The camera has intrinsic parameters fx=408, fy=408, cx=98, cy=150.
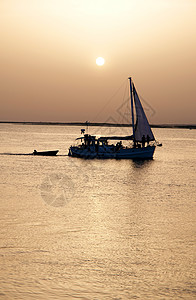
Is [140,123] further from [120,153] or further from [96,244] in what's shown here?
[96,244]

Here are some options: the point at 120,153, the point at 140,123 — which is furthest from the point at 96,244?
the point at 140,123

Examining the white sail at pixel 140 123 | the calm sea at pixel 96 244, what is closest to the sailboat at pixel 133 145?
the white sail at pixel 140 123

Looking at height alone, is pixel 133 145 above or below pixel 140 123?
below

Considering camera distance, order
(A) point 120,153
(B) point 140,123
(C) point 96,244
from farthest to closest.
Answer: (B) point 140,123
(A) point 120,153
(C) point 96,244

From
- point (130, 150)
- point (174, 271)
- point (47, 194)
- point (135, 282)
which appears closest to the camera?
point (135, 282)

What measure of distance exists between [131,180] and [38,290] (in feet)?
114

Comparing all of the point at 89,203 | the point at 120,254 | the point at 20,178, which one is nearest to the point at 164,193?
the point at 89,203

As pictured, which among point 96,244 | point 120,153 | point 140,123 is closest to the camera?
point 96,244

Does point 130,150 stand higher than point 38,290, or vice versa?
point 130,150

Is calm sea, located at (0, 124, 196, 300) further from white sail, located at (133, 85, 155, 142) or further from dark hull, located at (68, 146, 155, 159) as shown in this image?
white sail, located at (133, 85, 155, 142)

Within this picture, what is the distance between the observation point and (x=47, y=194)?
1320 inches

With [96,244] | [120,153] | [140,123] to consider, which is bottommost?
[96,244]

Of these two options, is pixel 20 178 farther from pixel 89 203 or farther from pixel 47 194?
Answer: pixel 89 203

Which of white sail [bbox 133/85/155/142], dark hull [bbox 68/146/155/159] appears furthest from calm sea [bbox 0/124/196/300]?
white sail [bbox 133/85/155/142]
